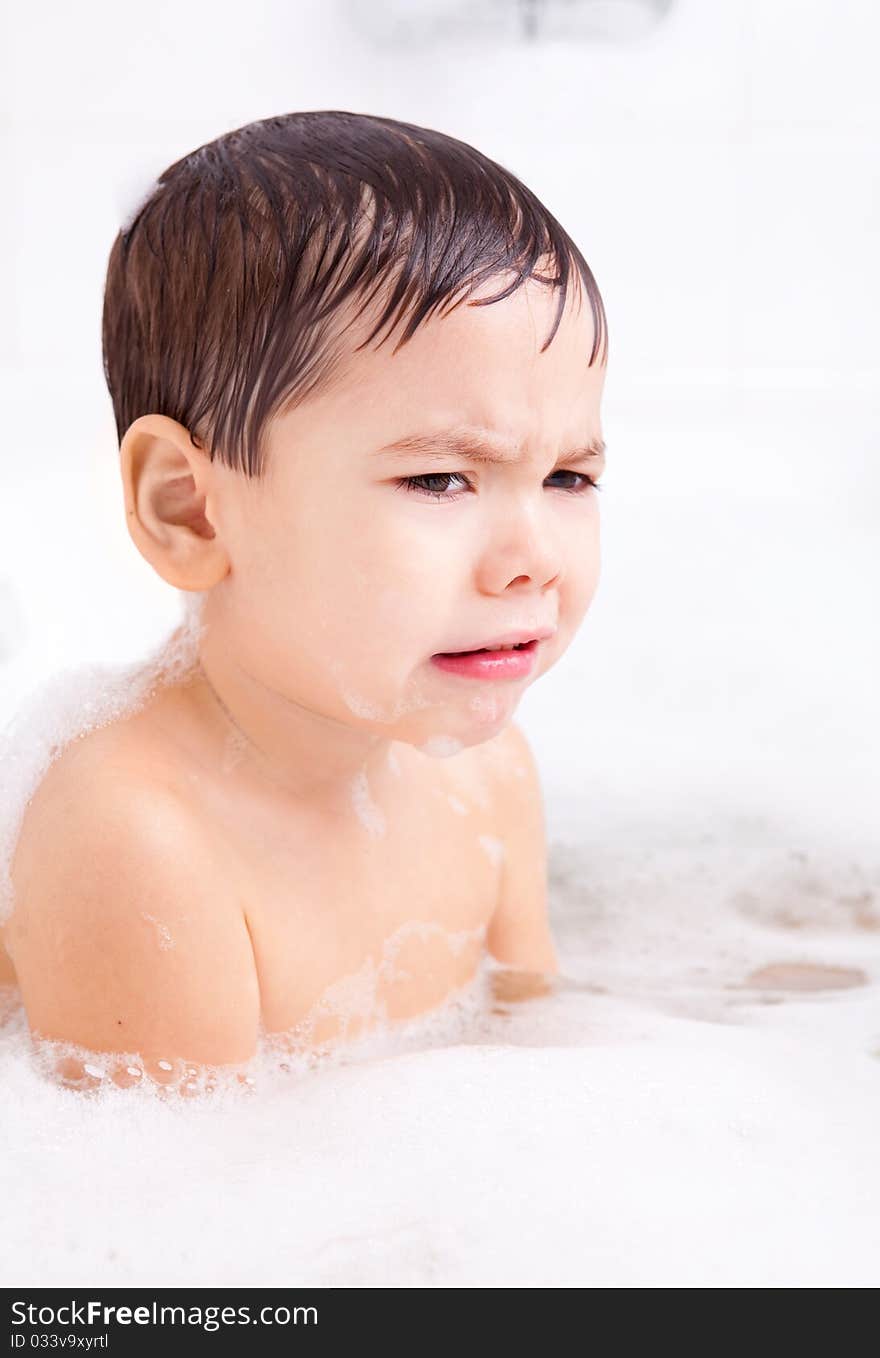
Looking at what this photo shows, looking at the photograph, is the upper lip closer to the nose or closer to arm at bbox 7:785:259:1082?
the nose

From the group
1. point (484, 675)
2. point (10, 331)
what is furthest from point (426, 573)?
point (10, 331)

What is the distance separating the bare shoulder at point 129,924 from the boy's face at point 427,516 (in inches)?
4.7

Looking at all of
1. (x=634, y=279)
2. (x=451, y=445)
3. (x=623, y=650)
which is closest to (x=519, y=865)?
(x=451, y=445)

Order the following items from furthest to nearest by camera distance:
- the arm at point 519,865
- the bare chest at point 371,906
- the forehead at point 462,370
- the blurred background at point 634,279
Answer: the blurred background at point 634,279
the arm at point 519,865
the bare chest at point 371,906
the forehead at point 462,370

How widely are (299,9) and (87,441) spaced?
1.98ft

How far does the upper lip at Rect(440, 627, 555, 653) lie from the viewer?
806mm

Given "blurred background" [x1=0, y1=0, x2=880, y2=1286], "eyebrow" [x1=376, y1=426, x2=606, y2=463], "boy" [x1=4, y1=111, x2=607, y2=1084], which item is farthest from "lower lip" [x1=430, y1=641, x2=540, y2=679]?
"blurred background" [x1=0, y1=0, x2=880, y2=1286]

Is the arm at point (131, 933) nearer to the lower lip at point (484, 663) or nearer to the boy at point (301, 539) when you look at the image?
the boy at point (301, 539)

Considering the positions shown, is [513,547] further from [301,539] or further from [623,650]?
[623,650]

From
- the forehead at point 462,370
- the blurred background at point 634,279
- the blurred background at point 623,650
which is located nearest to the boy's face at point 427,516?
the forehead at point 462,370

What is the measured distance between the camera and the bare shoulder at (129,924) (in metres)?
0.83

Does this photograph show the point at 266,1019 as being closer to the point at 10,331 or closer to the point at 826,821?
the point at 826,821
